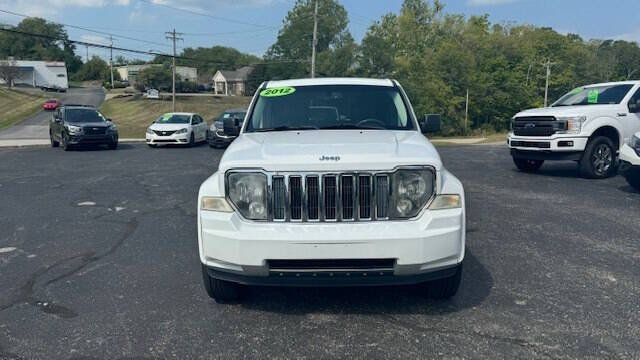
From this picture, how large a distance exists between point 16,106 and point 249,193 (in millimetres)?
67951

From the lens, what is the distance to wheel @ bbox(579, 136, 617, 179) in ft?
35.6

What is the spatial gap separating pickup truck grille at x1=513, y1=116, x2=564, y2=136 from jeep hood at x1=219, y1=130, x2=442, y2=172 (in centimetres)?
737

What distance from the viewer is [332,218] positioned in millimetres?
3732

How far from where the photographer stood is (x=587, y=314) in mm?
4027

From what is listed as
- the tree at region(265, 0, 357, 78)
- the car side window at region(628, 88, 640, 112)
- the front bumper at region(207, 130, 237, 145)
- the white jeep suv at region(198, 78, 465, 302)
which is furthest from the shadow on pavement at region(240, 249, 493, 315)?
the tree at region(265, 0, 357, 78)

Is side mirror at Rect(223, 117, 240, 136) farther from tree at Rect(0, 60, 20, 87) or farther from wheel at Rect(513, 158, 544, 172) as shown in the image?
tree at Rect(0, 60, 20, 87)

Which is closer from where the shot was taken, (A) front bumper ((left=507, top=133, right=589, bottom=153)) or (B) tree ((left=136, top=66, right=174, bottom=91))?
(A) front bumper ((left=507, top=133, right=589, bottom=153))

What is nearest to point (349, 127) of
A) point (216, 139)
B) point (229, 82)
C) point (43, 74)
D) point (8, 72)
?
point (216, 139)

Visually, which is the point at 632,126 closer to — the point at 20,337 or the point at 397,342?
the point at 397,342

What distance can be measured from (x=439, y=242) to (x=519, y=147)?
8.91 m

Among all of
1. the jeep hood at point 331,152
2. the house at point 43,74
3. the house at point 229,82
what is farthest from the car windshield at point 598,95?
the house at point 43,74

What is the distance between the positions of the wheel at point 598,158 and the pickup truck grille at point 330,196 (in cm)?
864

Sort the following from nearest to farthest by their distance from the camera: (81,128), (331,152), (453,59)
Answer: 1. (331,152)
2. (81,128)
3. (453,59)

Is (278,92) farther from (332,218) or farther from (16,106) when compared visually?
(16,106)
